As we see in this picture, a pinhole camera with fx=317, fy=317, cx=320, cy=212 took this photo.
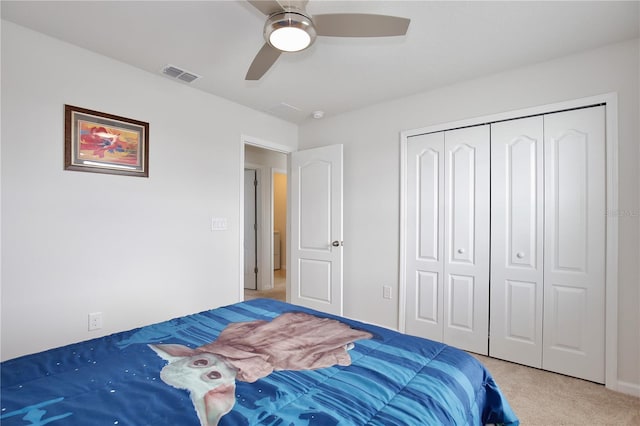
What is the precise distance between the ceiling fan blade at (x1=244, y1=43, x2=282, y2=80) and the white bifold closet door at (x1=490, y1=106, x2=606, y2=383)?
2.01 m

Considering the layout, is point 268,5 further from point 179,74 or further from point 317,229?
point 317,229

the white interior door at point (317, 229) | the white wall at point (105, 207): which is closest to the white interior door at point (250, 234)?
the white interior door at point (317, 229)

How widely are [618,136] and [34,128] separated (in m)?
4.04

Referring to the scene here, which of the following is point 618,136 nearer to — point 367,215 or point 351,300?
point 367,215

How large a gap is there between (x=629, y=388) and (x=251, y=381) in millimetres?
2692

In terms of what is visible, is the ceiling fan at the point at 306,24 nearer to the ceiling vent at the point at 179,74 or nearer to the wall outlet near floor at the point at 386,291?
the ceiling vent at the point at 179,74

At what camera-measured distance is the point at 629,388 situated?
7.25ft

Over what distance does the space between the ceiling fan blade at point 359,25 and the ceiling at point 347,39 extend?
315mm

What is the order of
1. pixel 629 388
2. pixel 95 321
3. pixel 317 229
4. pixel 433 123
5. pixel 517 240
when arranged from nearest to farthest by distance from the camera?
pixel 629 388, pixel 95 321, pixel 517 240, pixel 433 123, pixel 317 229

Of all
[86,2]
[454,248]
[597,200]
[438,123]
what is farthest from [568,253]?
[86,2]

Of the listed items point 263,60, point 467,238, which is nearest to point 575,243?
point 467,238

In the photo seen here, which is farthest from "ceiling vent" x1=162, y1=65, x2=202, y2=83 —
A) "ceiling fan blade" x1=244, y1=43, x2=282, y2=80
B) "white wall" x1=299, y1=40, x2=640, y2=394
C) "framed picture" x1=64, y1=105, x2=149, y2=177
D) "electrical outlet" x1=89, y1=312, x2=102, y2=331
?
"electrical outlet" x1=89, y1=312, x2=102, y2=331

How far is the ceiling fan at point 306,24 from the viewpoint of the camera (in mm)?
1516

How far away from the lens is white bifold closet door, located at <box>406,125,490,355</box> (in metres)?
2.85
